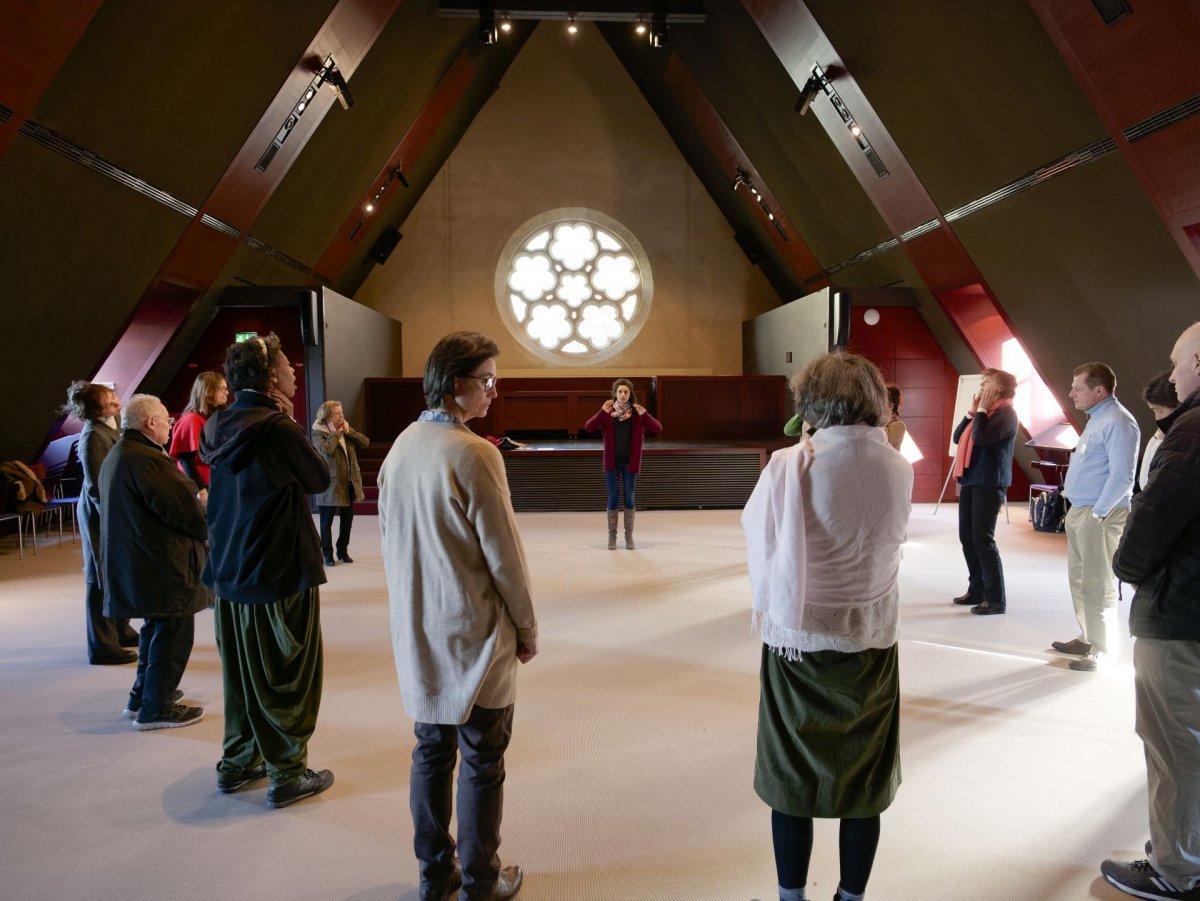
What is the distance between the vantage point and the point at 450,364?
1.74m

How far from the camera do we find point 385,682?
134 inches

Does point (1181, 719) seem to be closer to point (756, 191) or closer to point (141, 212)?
point (141, 212)

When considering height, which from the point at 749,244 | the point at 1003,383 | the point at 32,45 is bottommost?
the point at 1003,383

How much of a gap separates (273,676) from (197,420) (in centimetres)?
194

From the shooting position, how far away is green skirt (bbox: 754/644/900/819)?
161 centimetres

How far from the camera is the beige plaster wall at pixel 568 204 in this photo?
12.2 m

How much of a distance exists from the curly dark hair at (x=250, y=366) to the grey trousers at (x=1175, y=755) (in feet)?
8.10

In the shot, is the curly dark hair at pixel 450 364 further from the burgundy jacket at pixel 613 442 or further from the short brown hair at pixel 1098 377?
the burgundy jacket at pixel 613 442

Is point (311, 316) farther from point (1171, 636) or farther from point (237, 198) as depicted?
point (1171, 636)

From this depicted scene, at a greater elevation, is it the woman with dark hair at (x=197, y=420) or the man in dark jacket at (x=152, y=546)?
the woman with dark hair at (x=197, y=420)

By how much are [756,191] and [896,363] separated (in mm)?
2776

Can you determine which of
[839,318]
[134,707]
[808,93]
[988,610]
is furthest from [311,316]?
[988,610]

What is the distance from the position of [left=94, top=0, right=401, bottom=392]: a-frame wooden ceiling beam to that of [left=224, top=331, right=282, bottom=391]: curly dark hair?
463 cm

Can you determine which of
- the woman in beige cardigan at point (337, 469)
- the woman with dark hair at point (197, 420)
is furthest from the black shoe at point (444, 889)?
the woman in beige cardigan at point (337, 469)
